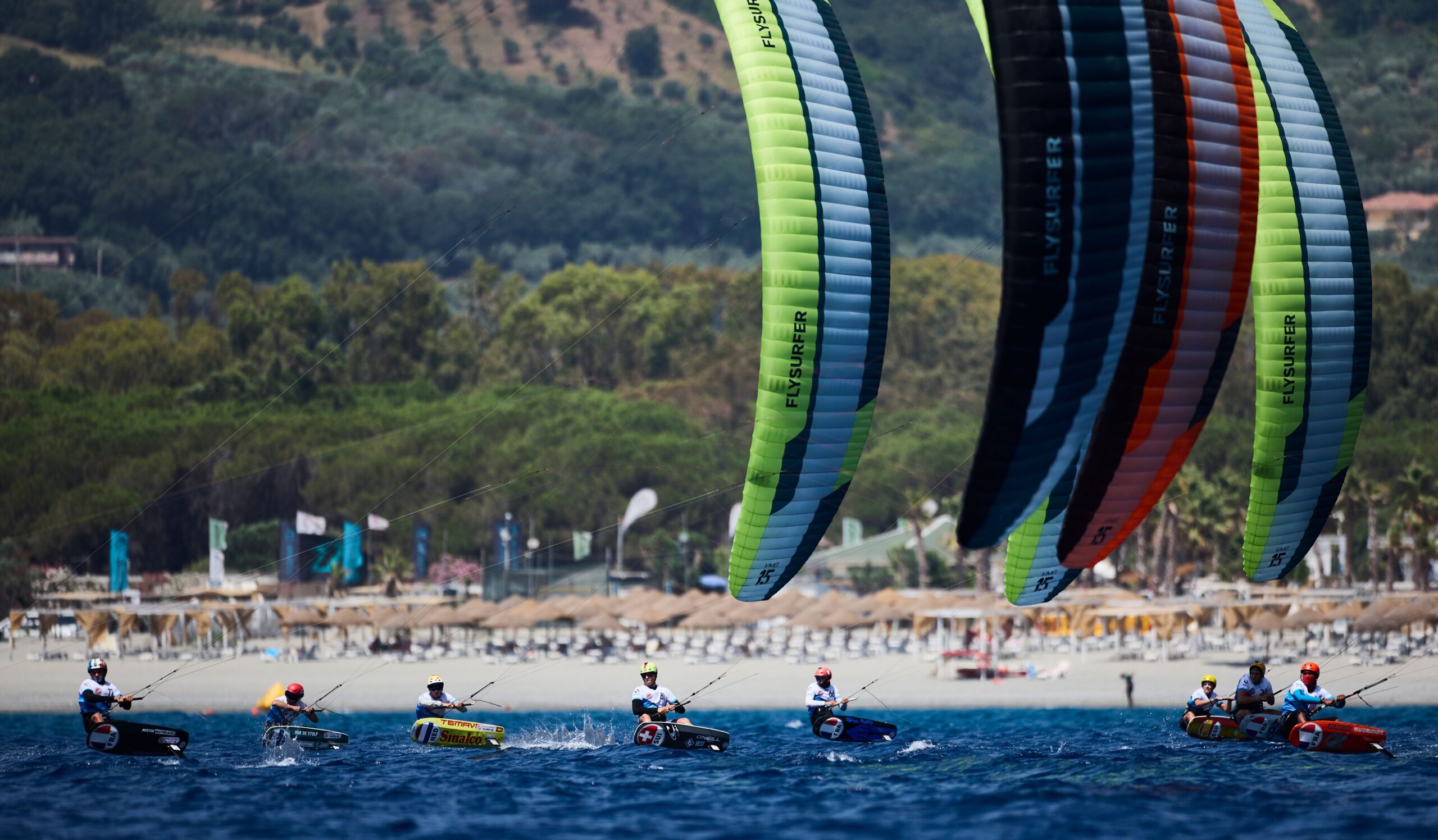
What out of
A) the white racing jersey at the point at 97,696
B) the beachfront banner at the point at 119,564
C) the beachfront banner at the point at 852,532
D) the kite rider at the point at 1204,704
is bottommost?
the kite rider at the point at 1204,704

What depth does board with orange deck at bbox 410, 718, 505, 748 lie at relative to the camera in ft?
108

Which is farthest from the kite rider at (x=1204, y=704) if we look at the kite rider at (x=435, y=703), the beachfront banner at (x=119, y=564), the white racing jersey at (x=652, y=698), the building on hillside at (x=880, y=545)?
the building on hillside at (x=880, y=545)

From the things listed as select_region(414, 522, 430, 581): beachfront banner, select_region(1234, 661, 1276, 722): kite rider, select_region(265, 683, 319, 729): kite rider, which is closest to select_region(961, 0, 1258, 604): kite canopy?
select_region(1234, 661, 1276, 722): kite rider

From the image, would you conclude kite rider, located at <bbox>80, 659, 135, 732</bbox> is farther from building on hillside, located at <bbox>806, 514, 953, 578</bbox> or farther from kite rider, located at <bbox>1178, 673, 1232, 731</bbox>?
building on hillside, located at <bbox>806, 514, 953, 578</bbox>

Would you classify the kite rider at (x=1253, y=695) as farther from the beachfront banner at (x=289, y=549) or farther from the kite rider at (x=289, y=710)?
the beachfront banner at (x=289, y=549)

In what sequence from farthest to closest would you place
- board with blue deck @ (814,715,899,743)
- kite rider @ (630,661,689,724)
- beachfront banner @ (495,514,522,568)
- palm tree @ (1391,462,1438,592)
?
beachfront banner @ (495,514,522,568), palm tree @ (1391,462,1438,592), board with blue deck @ (814,715,899,743), kite rider @ (630,661,689,724)

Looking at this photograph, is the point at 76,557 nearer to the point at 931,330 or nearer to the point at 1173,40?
the point at 931,330

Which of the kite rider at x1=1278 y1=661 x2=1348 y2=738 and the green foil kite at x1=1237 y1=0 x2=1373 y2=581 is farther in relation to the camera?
the green foil kite at x1=1237 y1=0 x2=1373 y2=581

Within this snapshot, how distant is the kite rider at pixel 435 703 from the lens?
109 feet

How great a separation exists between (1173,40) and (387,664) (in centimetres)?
5071

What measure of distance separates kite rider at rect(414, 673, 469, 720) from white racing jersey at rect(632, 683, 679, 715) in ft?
11.4

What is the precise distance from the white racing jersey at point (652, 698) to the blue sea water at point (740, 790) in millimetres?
882

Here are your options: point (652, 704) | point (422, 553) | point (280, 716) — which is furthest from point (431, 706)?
point (422, 553)

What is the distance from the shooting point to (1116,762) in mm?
29297
